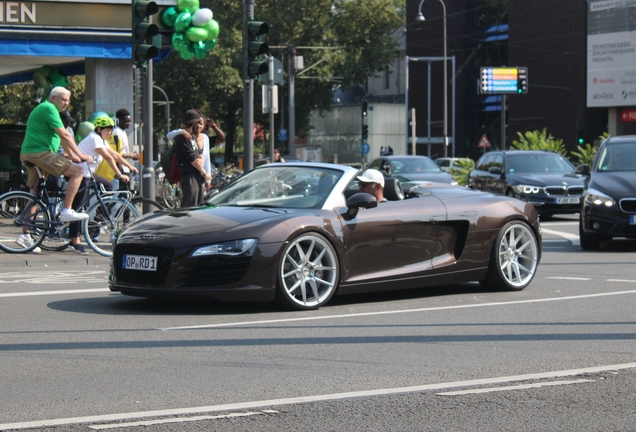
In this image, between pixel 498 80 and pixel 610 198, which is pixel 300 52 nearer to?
pixel 498 80

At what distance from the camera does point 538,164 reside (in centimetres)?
2472

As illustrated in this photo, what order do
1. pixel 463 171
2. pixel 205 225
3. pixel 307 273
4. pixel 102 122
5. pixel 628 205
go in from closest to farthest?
pixel 205 225
pixel 307 273
pixel 102 122
pixel 628 205
pixel 463 171

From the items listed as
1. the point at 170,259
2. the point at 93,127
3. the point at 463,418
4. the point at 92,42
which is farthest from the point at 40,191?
the point at 463,418

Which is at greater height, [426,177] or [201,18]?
[201,18]

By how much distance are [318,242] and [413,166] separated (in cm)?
1944

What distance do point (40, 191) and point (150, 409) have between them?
7990 mm

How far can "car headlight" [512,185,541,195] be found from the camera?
23359 mm

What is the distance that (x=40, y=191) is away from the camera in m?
12.7

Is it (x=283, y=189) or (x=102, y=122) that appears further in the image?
(x=102, y=122)

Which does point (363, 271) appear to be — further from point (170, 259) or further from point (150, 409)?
point (150, 409)

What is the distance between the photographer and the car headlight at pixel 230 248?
8367 mm

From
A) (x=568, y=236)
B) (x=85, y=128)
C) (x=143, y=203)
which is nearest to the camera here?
(x=143, y=203)

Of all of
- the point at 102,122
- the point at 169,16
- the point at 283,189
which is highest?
the point at 169,16

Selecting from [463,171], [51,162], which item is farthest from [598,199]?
[463,171]
